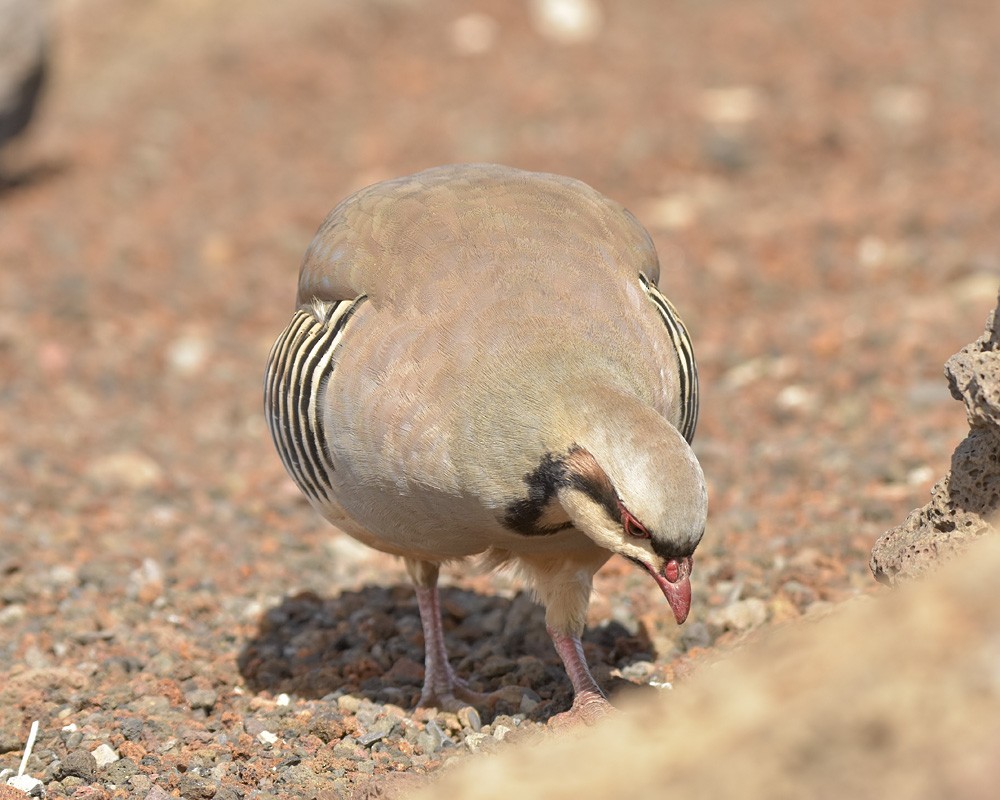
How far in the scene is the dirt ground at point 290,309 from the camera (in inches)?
186

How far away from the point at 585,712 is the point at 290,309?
5.75 meters

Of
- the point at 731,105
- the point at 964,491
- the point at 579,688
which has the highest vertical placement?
the point at 964,491

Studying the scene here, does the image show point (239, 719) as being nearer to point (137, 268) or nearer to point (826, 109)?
point (137, 268)

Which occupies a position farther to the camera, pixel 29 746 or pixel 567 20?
pixel 567 20

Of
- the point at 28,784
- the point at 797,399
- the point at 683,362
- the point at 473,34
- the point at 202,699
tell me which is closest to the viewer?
the point at 28,784

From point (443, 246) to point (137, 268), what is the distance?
6.23 metres

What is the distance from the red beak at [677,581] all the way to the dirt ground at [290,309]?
2.71 feet

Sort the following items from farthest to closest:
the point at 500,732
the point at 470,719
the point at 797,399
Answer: the point at 797,399 < the point at 470,719 < the point at 500,732

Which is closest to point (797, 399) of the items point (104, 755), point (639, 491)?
point (639, 491)

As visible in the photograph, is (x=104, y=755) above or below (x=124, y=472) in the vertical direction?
above

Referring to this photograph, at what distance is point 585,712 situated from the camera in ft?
13.5

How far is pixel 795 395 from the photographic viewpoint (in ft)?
24.1

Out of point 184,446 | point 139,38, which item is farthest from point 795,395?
point 139,38

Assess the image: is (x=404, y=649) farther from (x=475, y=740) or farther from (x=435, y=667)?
(x=475, y=740)
